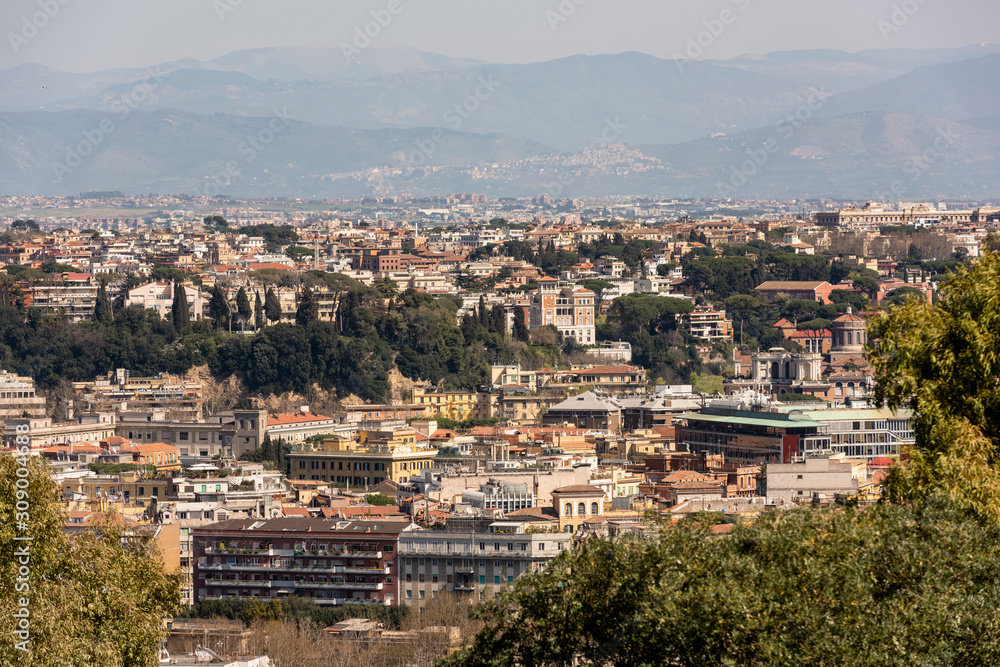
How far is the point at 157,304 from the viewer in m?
78.2

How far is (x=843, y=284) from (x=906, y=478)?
7737cm

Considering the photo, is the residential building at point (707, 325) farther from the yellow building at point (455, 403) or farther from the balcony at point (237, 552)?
the balcony at point (237, 552)

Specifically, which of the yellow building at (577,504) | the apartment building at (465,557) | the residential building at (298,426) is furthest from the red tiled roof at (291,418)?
the apartment building at (465,557)

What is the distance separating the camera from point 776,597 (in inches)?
472

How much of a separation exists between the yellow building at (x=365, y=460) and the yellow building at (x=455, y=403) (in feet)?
38.3

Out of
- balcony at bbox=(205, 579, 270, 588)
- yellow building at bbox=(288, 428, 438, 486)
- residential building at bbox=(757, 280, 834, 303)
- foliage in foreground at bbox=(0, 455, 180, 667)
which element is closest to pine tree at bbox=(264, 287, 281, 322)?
yellow building at bbox=(288, 428, 438, 486)

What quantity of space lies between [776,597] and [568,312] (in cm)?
6926

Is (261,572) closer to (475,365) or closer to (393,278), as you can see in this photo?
(475,365)

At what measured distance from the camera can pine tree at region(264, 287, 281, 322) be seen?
7400cm

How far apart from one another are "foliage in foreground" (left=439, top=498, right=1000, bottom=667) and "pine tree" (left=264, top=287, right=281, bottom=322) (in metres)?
61.1

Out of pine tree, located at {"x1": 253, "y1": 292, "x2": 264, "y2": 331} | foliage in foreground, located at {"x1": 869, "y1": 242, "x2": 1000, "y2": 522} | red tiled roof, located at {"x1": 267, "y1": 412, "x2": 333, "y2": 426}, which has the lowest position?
red tiled roof, located at {"x1": 267, "y1": 412, "x2": 333, "y2": 426}

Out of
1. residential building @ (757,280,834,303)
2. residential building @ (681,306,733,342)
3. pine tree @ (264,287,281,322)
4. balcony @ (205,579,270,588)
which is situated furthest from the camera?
residential building @ (757,280,834,303)

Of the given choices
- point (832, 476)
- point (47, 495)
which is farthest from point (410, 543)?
point (47, 495)

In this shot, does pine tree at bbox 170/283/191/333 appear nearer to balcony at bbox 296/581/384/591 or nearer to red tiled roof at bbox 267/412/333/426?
red tiled roof at bbox 267/412/333/426
